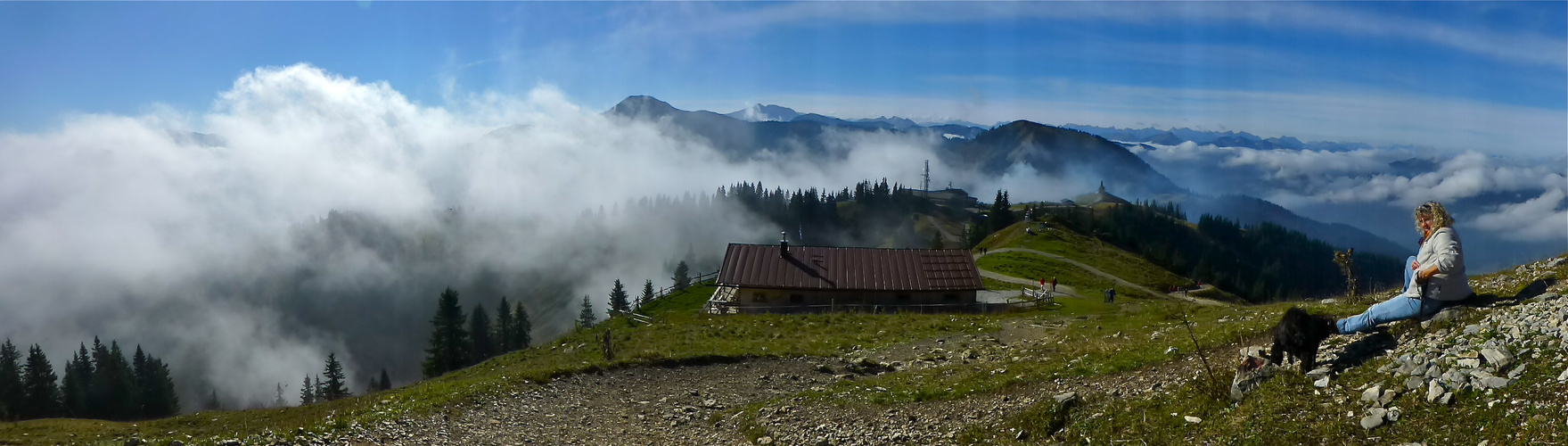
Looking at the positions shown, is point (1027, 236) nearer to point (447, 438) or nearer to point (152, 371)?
point (447, 438)

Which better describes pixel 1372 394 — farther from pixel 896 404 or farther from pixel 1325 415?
pixel 896 404

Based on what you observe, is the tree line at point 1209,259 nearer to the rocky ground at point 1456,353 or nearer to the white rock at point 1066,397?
the rocky ground at point 1456,353

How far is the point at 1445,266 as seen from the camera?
38.1 feet

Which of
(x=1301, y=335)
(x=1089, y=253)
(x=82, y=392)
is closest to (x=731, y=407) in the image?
(x=1301, y=335)

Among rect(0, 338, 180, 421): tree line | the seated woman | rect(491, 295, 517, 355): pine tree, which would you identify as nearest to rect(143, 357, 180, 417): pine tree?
rect(0, 338, 180, 421): tree line

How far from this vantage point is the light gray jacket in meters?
11.7

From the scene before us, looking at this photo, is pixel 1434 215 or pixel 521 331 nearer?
pixel 1434 215

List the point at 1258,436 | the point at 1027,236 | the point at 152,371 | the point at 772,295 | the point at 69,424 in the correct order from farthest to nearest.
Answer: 1. the point at 152,371
2. the point at 1027,236
3. the point at 772,295
4. the point at 69,424
5. the point at 1258,436

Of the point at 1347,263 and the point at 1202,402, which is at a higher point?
the point at 1347,263

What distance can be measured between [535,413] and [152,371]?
5723 inches

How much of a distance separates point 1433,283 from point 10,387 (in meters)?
157

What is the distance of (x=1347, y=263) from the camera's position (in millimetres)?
20141

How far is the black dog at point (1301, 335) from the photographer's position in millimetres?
11102

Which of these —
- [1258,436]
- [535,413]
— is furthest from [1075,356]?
[535,413]
